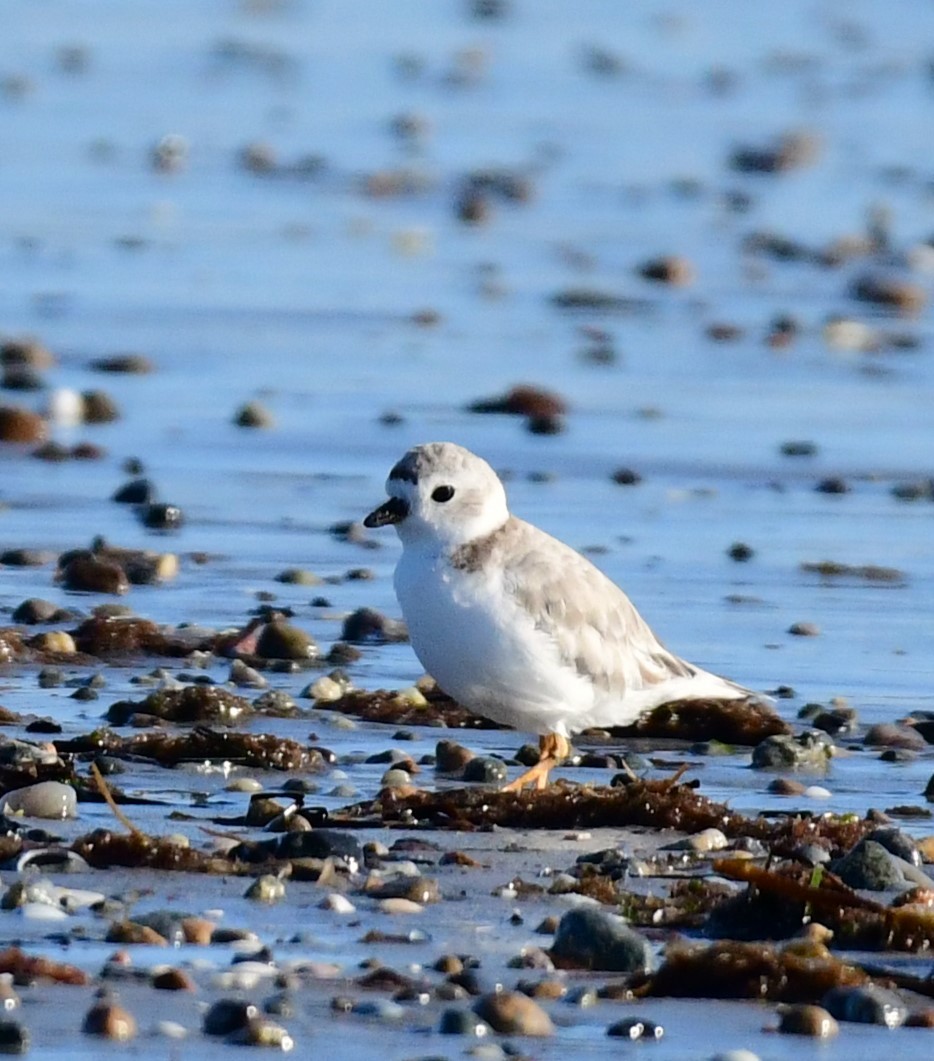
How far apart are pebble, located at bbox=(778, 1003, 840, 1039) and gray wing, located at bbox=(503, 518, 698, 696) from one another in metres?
1.79

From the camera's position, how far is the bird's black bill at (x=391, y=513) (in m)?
5.57

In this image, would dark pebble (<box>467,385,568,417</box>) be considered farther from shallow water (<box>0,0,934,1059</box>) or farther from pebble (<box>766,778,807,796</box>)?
pebble (<box>766,778,807,796</box>)

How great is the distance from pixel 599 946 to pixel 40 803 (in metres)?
1.42

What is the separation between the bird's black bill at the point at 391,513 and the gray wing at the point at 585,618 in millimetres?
263

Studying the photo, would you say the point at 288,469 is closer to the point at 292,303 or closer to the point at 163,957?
the point at 292,303

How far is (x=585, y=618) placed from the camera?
5.57 metres

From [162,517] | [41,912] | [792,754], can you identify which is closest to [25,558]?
[162,517]

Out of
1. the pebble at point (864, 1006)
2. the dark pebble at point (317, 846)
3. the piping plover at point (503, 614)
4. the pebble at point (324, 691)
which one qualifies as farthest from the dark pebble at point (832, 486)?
the pebble at point (864, 1006)

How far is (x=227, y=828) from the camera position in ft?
16.3

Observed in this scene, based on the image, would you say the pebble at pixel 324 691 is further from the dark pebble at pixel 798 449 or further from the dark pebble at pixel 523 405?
the dark pebble at pixel 523 405

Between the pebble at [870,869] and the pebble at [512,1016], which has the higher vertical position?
the pebble at [870,869]

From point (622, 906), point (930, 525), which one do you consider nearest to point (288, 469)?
point (930, 525)

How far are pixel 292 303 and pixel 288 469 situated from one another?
3.76 metres

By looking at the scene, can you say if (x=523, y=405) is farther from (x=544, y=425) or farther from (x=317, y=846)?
(x=317, y=846)
